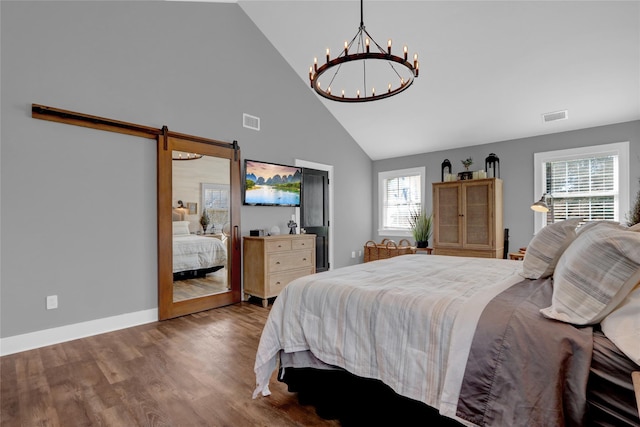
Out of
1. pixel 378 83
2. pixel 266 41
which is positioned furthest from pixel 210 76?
pixel 378 83

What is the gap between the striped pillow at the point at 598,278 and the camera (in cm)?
108

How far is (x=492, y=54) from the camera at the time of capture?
3775 mm

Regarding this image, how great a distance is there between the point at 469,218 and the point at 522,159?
124cm

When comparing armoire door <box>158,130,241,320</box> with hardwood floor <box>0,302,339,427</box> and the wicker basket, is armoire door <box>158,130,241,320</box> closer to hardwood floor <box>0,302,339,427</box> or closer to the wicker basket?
hardwood floor <box>0,302,339,427</box>

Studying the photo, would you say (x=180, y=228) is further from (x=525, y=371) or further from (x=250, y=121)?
(x=525, y=371)

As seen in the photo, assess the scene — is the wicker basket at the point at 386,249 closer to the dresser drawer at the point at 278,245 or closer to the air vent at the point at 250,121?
the dresser drawer at the point at 278,245

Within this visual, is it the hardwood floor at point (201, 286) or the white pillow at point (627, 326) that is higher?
the white pillow at point (627, 326)

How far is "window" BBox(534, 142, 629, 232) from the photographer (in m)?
4.20

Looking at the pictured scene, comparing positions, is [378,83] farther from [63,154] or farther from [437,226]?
[63,154]

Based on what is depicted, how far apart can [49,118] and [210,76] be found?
70.7 inches

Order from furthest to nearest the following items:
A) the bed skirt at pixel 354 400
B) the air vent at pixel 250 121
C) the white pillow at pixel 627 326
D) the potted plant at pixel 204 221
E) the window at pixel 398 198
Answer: the window at pixel 398 198
the air vent at pixel 250 121
the potted plant at pixel 204 221
the bed skirt at pixel 354 400
the white pillow at pixel 627 326

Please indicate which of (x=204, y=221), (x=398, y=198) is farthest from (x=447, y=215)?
(x=204, y=221)

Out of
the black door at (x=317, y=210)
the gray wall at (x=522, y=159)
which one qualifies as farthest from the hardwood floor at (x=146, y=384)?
the gray wall at (x=522, y=159)

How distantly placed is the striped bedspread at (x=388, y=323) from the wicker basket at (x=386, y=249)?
3337 millimetres
